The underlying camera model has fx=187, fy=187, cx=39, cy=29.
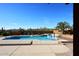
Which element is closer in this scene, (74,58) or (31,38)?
(74,58)

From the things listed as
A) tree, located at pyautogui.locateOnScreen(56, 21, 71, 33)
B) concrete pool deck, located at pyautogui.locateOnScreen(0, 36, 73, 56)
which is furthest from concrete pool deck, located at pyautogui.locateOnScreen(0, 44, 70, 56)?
tree, located at pyautogui.locateOnScreen(56, 21, 71, 33)

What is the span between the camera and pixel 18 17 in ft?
37.7

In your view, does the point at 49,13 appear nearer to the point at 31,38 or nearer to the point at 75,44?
the point at 31,38

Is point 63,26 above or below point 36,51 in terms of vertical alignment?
above

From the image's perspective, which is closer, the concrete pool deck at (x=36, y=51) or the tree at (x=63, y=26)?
the concrete pool deck at (x=36, y=51)

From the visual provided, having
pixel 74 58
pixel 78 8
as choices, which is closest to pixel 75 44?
pixel 74 58

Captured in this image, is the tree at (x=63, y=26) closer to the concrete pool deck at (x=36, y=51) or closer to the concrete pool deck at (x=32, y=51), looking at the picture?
the concrete pool deck at (x=36, y=51)

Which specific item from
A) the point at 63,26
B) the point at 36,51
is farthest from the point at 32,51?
the point at 63,26

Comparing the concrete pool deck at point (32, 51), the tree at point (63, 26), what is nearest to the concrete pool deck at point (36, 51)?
the concrete pool deck at point (32, 51)

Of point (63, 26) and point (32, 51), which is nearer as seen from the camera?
point (32, 51)

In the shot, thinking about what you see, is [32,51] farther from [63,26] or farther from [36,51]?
[63,26]

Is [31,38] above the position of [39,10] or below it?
below

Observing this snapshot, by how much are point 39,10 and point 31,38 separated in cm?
187

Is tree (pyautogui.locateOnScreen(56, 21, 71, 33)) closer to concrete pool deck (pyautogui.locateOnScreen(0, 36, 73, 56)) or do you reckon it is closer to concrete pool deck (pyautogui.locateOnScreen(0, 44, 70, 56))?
concrete pool deck (pyautogui.locateOnScreen(0, 36, 73, 56))
